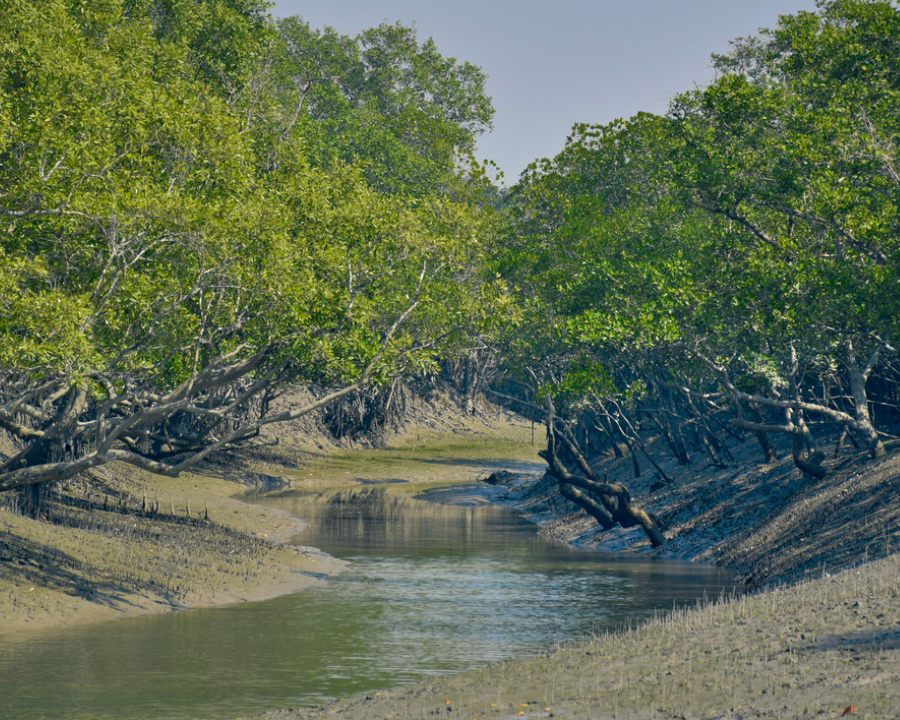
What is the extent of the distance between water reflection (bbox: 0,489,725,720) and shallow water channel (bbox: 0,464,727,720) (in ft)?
0.16

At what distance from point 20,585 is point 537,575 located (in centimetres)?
1567

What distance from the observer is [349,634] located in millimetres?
26484

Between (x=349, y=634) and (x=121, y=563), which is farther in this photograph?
(x=121, y=563)

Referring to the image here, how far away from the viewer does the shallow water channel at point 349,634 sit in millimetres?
20375

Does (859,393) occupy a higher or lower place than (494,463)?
higher

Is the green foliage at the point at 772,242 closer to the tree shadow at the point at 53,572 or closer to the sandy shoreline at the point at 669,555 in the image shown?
the sandy shoreline at the point at 669,555

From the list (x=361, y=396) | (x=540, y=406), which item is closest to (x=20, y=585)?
(x=540, y=406)

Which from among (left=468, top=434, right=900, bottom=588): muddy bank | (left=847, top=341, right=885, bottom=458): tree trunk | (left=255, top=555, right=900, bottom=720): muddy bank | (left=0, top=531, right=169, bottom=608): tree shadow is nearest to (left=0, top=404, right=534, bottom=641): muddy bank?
(left=0, top=531, right=169, bottom=608): tree shadow

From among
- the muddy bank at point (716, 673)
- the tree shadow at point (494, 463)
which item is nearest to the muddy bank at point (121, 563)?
the muddy bank at point (716, 673)

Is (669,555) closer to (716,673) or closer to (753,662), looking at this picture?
(753,662)

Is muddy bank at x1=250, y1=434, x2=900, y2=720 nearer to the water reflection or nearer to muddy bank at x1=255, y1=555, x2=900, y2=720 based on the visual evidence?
muddy bank at x1=255, y1=555, x2=900, y2=720

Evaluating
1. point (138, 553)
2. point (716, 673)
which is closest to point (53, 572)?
point (138, 553)

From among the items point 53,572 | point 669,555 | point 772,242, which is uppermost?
point 772,242

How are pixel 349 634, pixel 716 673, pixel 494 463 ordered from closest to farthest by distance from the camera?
pixel 716 673, pixel 349 634, pixel 494 463
